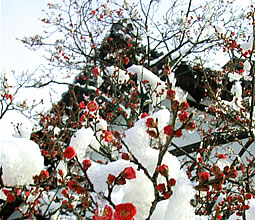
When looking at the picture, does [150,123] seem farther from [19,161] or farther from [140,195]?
[19,161]

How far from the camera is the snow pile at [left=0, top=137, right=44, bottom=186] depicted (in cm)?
89

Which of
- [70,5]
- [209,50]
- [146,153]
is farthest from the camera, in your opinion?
[209,50]

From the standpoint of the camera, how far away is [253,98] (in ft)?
6.61

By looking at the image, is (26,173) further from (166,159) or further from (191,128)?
(191,128)

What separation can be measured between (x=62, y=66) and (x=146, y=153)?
618 centimetres

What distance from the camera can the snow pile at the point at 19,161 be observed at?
2.92 ft

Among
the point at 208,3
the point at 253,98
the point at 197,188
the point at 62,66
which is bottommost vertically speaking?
the point at 197,188

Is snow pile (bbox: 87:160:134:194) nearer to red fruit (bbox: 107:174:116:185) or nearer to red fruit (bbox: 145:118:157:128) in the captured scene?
red fruit (bbox: 107:174:116:185)

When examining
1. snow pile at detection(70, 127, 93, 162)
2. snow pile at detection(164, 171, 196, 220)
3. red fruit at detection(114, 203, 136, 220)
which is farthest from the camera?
snow pile at detection(70, 127, 93, 162)

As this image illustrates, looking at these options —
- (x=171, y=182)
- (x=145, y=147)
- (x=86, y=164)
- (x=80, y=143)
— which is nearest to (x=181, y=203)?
(x=171, y=182)

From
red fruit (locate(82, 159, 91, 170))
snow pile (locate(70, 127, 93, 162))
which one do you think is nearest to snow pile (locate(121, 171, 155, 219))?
red fruit (locate(82, 159, 91, 170))

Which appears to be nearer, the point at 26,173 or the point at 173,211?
the point at 173,211

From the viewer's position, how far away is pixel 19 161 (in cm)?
91

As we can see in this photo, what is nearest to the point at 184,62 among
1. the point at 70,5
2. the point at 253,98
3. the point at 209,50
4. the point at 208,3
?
the point at 209,50
